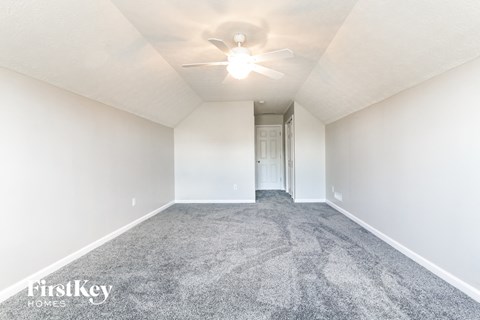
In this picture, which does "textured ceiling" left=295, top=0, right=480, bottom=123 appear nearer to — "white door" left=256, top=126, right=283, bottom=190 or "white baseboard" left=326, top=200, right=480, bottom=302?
"white baseboard" left=326, top=200, right=480, bottom=302

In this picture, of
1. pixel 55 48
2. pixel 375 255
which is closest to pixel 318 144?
pixel 375 255

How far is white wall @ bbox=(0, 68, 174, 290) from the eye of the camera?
1.73 meters

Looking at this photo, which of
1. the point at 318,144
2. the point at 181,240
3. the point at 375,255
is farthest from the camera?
the point at 318,144

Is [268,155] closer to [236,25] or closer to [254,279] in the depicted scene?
[236,25]

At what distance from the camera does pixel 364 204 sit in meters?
3.28

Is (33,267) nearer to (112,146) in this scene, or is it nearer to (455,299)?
(112,146)

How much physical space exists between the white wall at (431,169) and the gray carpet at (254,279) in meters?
0.27

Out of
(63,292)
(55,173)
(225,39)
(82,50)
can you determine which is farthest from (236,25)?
(63,292)

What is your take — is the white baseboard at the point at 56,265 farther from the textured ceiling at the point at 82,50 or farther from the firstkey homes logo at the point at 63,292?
the textured ceiling at the point at 82,50

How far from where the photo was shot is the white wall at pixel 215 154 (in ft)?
16.5

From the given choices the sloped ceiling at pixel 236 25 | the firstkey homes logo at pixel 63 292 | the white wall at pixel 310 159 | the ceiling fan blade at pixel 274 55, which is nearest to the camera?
the firstkey homes logo at pixel 63 292

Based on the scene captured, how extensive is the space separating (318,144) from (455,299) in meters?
3.68

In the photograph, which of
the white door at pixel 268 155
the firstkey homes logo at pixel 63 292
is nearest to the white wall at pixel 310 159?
the white door at pixel 268 155

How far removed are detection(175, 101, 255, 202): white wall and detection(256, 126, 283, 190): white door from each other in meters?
1.78
